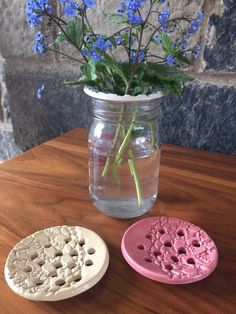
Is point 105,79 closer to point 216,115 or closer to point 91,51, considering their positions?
point 91,51

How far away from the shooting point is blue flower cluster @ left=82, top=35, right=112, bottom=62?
0.37 metres

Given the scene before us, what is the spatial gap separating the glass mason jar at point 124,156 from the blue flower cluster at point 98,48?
0.18 ft

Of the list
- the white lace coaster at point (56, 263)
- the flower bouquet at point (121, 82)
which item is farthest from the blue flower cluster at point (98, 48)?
the white lace coaster at point (56, 263)

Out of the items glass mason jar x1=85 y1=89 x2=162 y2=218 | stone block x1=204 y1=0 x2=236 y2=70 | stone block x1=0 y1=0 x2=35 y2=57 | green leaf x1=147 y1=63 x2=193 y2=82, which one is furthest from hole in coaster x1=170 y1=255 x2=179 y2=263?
stone block x1=0 y1=0 x2=35 y2=57

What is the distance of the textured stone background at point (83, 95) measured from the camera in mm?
626

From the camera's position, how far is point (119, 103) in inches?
16.4

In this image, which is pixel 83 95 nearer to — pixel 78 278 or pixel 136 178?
pixel 136 178

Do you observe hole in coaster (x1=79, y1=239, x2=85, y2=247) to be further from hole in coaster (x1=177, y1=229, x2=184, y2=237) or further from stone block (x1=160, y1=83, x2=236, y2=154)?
stone block (x1=160, y1=83, x2=236, y2=154)

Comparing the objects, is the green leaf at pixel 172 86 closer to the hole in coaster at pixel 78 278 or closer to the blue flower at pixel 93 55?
the blue flower at pixel 93 55

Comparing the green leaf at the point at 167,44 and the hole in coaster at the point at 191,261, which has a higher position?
the green leaf at the point at 167,44

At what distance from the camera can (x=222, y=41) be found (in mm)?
621

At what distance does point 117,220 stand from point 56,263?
0.41 ft

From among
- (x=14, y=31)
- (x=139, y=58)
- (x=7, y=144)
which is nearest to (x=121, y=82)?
(x=139, y=58)

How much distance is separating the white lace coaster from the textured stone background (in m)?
0.39
